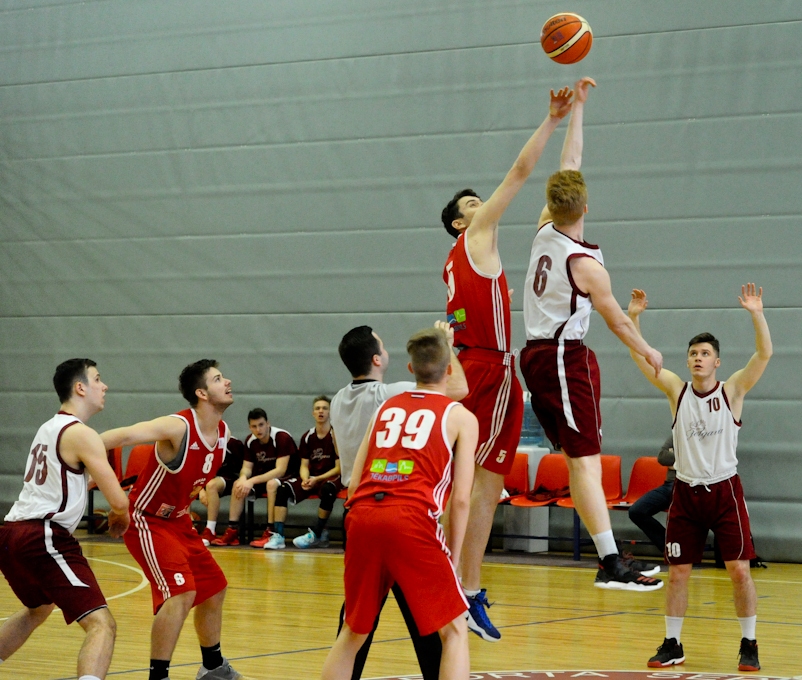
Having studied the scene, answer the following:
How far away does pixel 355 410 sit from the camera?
4855 mm

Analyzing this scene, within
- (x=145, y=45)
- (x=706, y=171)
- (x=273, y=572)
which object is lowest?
(x=273, y=572)

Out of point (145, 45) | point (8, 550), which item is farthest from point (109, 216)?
point (8, 550)

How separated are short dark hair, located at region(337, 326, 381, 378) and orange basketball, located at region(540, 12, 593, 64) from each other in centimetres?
194

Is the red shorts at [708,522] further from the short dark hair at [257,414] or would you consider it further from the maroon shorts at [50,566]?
the short dark hair at [257,414]

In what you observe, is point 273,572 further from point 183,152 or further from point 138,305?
point 183,152

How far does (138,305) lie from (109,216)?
1.15m

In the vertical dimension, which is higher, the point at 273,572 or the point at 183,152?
the point at 183,152

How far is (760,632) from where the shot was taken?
6.96 m

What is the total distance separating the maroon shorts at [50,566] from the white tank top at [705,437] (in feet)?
10.3

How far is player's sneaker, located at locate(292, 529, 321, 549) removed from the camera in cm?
1149

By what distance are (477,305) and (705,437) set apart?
1.57 metres

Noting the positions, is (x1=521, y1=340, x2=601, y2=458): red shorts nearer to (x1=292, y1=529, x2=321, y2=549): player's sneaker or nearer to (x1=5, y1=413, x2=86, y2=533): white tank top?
(x1=5, y1=413, x2=86, y2=533): white tank top

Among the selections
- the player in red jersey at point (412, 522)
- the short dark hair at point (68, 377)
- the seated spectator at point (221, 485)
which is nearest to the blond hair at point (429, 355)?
the player in red jersey at point (412, 522)

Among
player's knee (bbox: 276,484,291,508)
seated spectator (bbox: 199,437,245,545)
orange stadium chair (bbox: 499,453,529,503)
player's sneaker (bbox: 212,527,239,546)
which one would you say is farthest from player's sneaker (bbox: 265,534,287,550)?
orange stadium chair (bbox: 499,453,529,503)
